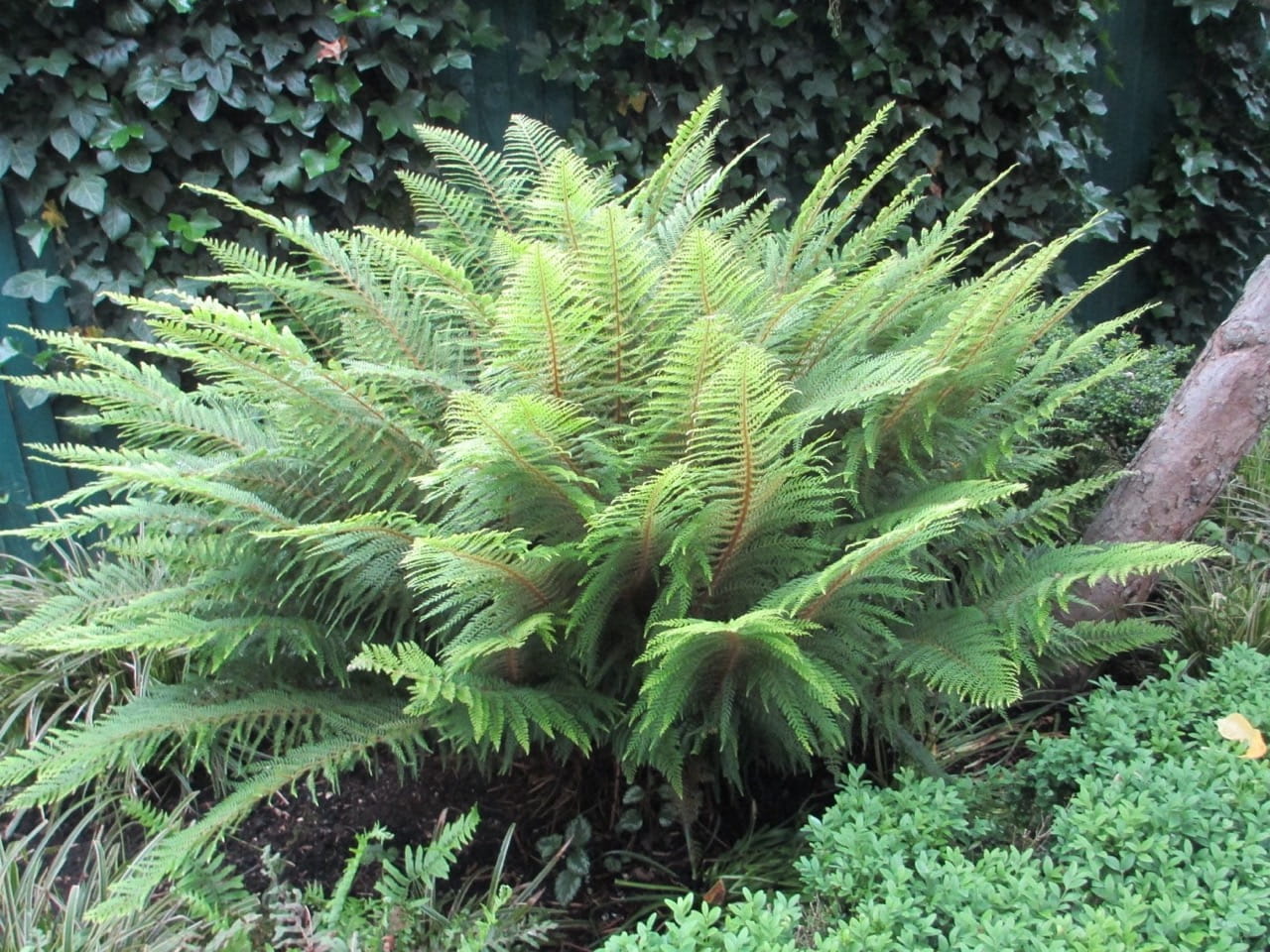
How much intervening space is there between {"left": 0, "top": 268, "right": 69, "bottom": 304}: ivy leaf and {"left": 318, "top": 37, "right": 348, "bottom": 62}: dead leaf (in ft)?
3.58

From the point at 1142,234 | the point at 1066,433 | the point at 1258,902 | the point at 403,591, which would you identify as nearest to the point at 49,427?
the point at 403,591

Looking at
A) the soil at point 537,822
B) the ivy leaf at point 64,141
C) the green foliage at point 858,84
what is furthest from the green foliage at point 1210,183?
the ivy leaf at point 64,141

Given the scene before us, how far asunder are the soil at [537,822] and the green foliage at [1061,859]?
436 millimetres

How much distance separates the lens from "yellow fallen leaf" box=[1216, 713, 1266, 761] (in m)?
1.65

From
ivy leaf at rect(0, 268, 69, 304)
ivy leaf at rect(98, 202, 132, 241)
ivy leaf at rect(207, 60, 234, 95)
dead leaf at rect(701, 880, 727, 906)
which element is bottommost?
dead leaf at rect(701, 880, 727, 906)

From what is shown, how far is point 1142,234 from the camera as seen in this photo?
15.7 ft

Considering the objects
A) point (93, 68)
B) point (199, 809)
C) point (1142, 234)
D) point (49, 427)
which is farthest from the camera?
point (1142, 234)

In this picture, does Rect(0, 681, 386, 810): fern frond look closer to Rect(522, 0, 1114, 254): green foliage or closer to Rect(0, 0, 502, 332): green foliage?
Rect(0, 0, 502, 332): green foliage

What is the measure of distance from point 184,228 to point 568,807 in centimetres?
217

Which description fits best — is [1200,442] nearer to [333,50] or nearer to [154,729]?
[154,729]

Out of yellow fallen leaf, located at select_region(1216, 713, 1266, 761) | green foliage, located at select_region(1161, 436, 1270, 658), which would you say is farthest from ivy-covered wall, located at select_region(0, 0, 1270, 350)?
yellow fallen leaf, located at select_region(1216, 713, 1266, 761)

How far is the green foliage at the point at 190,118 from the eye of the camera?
9.43 ft

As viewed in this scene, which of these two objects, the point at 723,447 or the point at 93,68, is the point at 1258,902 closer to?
the point at 723,447

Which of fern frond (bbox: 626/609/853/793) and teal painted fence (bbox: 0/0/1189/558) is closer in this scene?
fern frond (bbox: 626/609/853/793)
